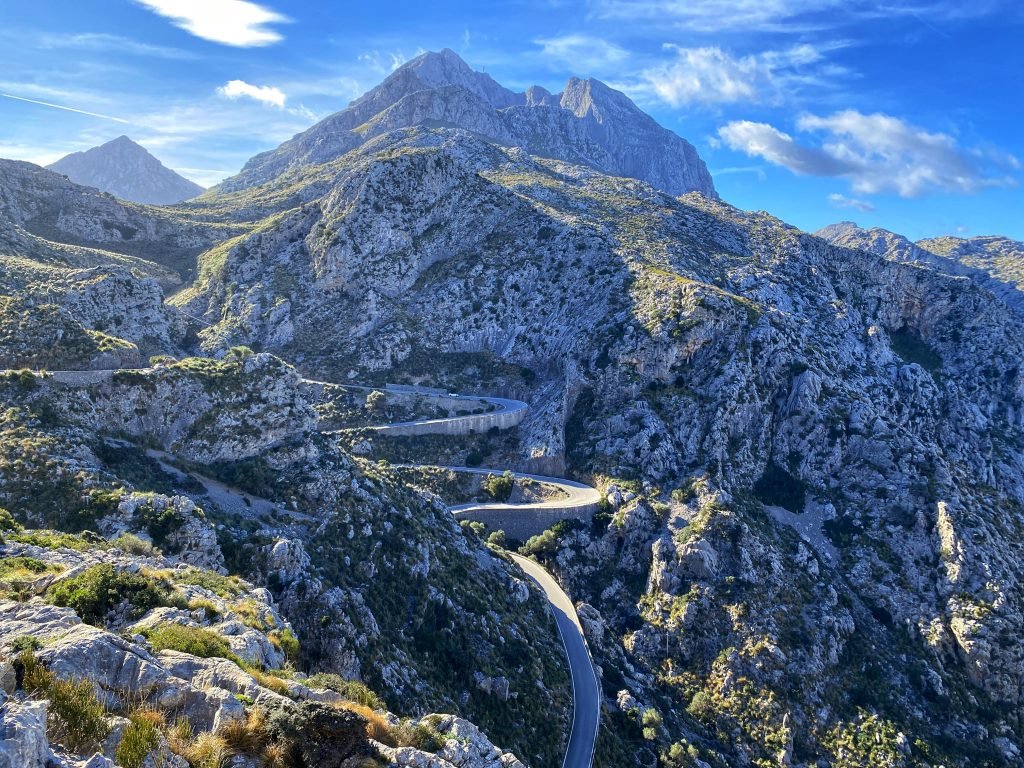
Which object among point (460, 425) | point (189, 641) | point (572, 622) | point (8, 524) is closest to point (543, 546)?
point (572, 622)

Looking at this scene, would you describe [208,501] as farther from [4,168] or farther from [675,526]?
[4,168]

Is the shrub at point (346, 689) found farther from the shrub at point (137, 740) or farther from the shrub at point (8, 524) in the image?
the shrub at point (8, 524)

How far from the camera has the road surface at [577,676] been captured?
119ft

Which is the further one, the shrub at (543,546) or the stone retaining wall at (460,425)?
the stone retaining wall at (460,425)

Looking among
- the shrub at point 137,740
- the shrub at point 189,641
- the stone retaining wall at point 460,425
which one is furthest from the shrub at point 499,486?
the shrub at point 137,740

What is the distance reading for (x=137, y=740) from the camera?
9.97 meters

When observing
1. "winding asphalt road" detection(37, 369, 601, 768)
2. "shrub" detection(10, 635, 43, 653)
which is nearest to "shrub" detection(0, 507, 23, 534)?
"winding asphalt road" detection(37, 369, 601, 768)

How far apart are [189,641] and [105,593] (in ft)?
14.2

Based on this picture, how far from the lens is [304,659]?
26.5 m

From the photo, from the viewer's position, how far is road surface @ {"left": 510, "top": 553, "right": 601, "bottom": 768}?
36125mm

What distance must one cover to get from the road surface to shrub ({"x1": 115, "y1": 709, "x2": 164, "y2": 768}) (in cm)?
3151

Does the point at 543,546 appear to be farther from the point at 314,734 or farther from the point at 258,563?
the point at 314,734

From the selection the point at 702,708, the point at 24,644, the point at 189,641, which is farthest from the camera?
the point at 702,708

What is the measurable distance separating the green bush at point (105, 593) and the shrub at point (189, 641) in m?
2.06
